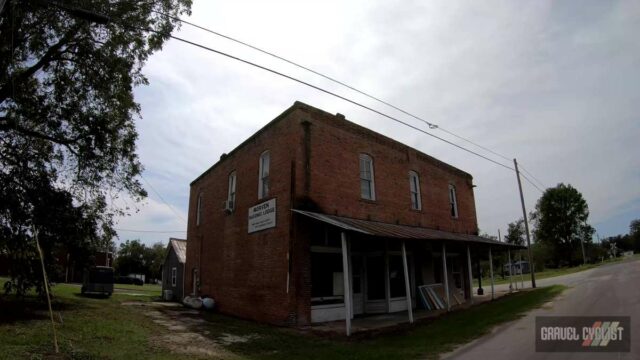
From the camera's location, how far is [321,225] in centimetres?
1485

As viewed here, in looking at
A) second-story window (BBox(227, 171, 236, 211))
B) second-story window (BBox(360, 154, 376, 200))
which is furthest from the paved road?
second-story window (BBox(227, 171, 236, 211))

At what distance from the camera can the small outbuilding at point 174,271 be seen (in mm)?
27491

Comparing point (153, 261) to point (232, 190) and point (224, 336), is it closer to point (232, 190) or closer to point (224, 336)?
point (232, 190)

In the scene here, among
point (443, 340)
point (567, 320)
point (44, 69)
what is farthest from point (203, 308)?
point (567, 320)

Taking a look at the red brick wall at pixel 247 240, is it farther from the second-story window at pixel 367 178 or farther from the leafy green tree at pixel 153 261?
the leafy green tree at pixel 153 261

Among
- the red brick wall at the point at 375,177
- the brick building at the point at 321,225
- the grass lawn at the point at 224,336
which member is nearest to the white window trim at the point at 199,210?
the brick building at the point at 321,225

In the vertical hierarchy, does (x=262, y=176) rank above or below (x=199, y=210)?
above

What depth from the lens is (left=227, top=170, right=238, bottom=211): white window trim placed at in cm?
1903

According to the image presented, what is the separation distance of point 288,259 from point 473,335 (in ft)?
19.8

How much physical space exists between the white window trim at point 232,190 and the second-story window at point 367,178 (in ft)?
19.7

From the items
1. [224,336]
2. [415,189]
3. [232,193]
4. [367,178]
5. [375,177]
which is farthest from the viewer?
[415,189]

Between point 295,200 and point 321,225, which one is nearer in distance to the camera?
point 295,200

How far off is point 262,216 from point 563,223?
76.6 metres

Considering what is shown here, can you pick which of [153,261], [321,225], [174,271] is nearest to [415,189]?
[321,225]
